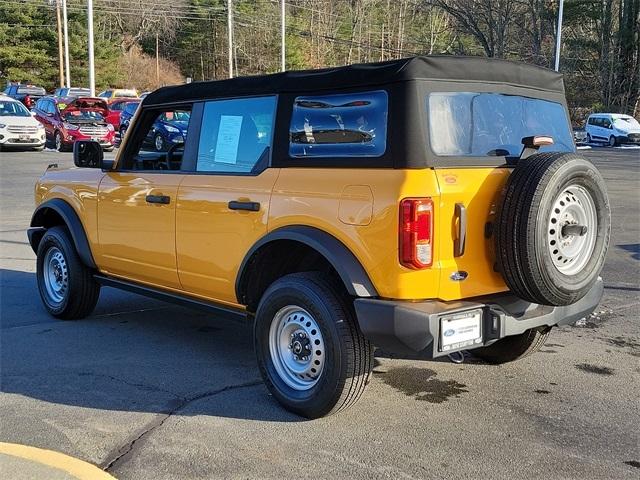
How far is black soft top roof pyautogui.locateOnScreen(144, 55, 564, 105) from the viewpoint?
3783 mm

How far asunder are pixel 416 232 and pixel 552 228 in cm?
81

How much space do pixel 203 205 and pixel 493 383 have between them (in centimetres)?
227

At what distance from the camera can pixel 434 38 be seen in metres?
65.5

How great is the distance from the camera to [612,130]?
116ft

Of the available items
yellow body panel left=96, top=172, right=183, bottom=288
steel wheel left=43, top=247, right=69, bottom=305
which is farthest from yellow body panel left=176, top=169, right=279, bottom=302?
steel wheel left=43, top=247, right=69, bottom=305

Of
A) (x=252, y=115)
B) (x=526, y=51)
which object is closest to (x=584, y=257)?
(x=252, y=115)

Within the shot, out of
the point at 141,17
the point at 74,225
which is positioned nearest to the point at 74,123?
the point at 74,225

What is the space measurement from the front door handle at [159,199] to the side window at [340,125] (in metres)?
1.20

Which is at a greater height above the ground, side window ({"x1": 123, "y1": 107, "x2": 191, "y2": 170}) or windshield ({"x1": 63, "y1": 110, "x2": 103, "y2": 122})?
windshield ({"x1": 63, "y1": 110, "x2": 103, "y2": 122})

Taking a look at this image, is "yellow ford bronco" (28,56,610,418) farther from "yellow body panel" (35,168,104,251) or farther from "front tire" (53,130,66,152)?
"front tire" (53,130,66,152)

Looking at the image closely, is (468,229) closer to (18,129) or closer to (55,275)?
(55,275)

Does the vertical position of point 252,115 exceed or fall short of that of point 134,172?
it exceeds it

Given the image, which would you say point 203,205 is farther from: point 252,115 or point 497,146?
point 497,146

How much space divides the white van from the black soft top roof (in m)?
33.4
